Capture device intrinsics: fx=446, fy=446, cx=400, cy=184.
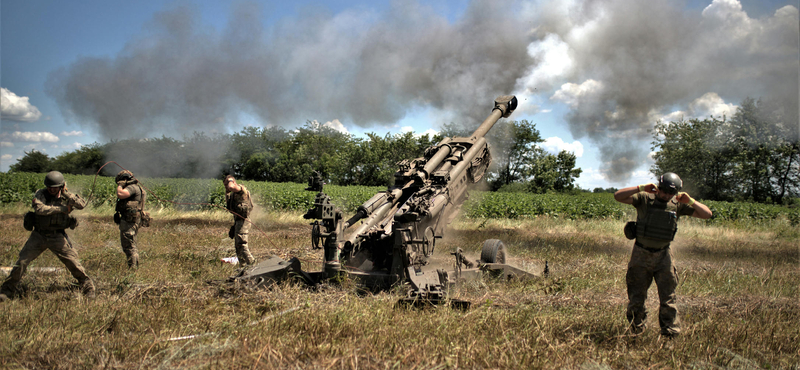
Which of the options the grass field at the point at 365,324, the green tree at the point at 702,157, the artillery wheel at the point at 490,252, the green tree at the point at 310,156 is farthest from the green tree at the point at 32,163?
the green tree at the point at 702,157

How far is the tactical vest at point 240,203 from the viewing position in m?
7.60

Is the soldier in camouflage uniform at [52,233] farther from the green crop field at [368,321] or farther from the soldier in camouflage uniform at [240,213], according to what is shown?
the soldier in camouflage uniform at [240,213]

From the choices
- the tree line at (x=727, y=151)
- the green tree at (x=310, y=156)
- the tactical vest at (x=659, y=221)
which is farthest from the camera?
the tree line at (x=727, y=151)

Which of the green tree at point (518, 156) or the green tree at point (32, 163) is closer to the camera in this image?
the green tree at point (32, 163)

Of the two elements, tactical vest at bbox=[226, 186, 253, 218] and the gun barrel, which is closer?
tactical vest at bbox=[226, 186, 253, 218]

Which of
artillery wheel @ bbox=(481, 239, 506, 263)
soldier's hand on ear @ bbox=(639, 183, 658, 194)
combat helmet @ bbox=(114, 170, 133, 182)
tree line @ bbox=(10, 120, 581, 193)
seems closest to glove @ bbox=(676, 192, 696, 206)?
soldier's hand on ear @ bbox=(639, 183, 658, 194)

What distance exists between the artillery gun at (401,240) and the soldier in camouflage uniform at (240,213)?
1.44 metres

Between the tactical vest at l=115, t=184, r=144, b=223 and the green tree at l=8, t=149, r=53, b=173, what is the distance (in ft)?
59.6

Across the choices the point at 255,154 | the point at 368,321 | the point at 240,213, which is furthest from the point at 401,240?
the point at 255,154

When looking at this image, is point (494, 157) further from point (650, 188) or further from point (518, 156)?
point (518, 156)

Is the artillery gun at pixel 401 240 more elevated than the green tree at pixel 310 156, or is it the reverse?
the green tree at pixel 310 156

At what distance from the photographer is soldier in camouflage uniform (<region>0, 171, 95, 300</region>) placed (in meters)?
5.33

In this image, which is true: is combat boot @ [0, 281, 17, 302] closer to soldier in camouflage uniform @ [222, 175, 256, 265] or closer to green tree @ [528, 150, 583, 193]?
soldier in camouflage uniform @ [222, 175, 256, 265]

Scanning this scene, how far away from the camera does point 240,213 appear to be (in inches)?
299
